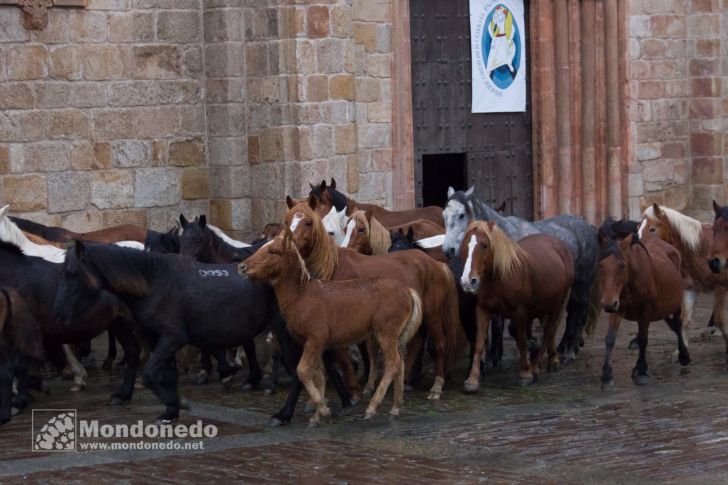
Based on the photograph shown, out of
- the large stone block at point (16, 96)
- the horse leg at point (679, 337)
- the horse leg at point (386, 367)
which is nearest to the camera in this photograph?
the horse leg at point (386, 367)

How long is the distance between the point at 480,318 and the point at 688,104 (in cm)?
1069

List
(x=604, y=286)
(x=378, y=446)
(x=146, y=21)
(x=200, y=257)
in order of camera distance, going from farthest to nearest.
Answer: (x=146, y=21) < (x=200, y=257) < (x=604, y=286) < (x=378, y=446)

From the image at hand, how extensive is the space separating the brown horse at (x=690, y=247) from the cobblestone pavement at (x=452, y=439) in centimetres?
134

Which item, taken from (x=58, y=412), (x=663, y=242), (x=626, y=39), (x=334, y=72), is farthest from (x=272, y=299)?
(x=626, y=39)

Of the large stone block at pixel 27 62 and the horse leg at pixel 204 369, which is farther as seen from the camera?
the large stone block at pixel 27 62

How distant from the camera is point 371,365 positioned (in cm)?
1235

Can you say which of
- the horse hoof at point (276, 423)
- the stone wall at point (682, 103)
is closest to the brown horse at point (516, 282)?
the horse hoof at point (276, 423)

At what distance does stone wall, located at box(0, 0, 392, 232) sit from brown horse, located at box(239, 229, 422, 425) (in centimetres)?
605

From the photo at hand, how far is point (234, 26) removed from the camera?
17.7 metres

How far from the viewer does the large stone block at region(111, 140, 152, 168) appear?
17.3 meters

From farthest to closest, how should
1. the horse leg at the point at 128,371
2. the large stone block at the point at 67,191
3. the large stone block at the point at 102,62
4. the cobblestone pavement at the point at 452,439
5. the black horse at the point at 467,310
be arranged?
the large stone block at the point at 102,62, the large stone block at the point at 67,191, the black horse at the point at 467,310, the horse leg at the point at 128,371, the cobblestone pavement at the point at 452,439

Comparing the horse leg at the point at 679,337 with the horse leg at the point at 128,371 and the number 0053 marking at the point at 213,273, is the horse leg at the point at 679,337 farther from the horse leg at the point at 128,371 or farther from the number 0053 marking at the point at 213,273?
the horse leg at the point at 128,371

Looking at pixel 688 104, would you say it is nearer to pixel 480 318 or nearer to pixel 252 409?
pixel 480 318

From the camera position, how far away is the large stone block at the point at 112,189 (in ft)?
56.2
